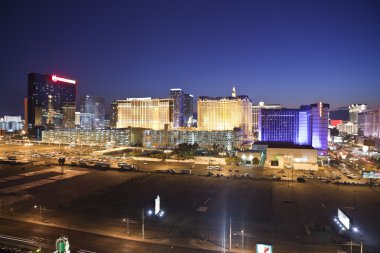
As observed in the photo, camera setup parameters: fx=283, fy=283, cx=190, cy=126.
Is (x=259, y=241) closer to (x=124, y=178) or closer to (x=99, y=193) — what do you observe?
(x=99, y=193)

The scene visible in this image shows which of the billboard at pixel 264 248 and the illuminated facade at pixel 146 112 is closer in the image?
the billboard at pixel 264 248

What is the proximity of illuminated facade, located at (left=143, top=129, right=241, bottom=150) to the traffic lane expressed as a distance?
53.1 metres

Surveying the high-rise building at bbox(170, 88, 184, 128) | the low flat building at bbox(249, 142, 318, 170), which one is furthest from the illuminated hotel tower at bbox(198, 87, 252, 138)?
the low flat building at bbox(249, 142, 318, 170)

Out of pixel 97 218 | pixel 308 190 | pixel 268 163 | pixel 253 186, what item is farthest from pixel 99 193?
pixel 268 163

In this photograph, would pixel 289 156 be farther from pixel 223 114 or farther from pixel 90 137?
pixel 90 137

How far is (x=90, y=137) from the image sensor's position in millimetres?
82625

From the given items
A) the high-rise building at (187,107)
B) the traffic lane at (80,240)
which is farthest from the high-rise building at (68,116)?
the traffic lane at (80,240)

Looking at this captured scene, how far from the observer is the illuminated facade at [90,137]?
78750 millimetres

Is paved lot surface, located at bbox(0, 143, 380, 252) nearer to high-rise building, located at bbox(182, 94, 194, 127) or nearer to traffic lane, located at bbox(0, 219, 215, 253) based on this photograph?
traffic lane, located at bbox(0, 219, 215, 253)

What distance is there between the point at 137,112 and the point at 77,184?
79726 mm

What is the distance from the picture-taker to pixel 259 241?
1565 centimetres

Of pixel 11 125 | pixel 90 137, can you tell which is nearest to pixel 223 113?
pixel 90 137

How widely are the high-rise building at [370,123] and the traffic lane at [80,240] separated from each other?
99.5 meters

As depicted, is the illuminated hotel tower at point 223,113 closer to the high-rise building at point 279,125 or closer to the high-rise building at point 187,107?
the high-rise building at point 279,125
